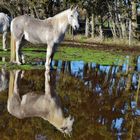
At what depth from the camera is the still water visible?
875 centimetres

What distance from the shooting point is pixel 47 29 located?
17453 millimetres

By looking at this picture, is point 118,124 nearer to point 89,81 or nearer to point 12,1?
point 89,81

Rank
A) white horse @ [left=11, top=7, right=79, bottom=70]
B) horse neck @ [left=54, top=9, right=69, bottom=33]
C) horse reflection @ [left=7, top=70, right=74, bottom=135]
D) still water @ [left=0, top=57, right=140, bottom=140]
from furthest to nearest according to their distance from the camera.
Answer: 1. horse neck @ [left=54, top=9, right=69, bottom=33]
2. white horse @ [left=11, top=7, right=79, bottom=70]
3. horse reflection @ [left=7, top=70, right=74, bottom=135]
4. still water @ [left=0, top=57, right=140, bottom=140]

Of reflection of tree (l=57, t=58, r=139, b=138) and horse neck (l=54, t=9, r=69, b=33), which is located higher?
horse neck (l=54, t=9, r=69, b=33)

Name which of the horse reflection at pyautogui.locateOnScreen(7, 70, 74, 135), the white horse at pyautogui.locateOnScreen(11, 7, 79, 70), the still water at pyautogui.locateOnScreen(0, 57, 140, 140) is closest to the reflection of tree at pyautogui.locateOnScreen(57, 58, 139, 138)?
the still water at pyautogui.locateOnScreen(0, 57, 140, 140)

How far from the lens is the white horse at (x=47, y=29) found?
1662 centimetres

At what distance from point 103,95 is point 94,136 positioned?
14.0 ft

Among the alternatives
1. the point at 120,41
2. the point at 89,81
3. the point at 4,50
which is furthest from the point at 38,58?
the point at 120,41

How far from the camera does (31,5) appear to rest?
46469 mm

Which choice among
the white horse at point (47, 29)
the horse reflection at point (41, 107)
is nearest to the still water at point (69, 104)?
the horse reflection at point (41, 107)

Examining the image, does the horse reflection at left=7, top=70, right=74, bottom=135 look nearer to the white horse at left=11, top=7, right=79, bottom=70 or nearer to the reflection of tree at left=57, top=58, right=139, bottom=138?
the reflection of tree at left=57, top=58, right=139, bottom=138

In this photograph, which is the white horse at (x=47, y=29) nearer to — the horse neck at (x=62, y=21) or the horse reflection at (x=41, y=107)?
the horse neck at (x=62, y=21)

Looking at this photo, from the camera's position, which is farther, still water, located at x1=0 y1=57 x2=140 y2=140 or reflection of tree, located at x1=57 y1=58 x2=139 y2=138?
reflection of tree, located at x1=57 y1=58 x2=139 y2=138

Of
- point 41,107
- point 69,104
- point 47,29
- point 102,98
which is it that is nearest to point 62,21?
point 47,29
